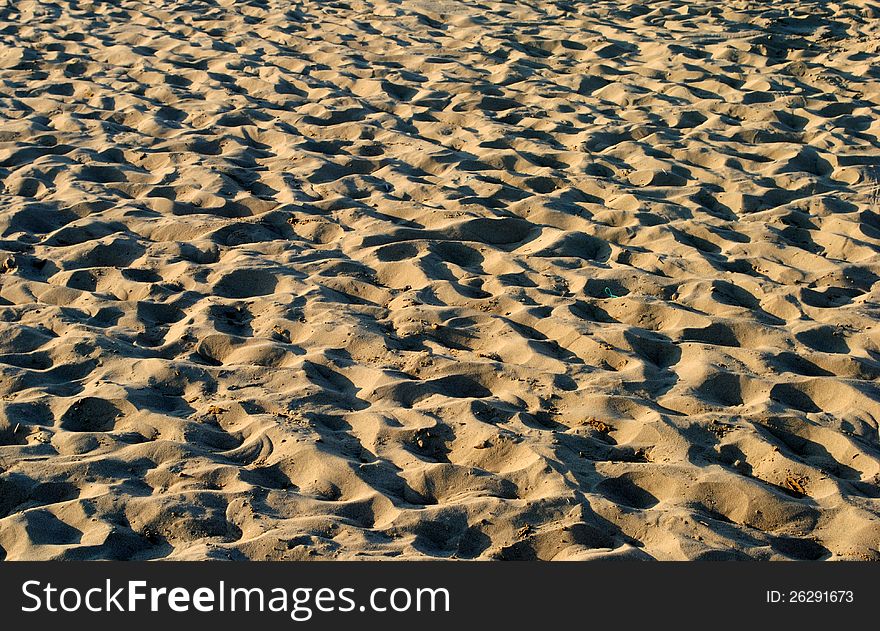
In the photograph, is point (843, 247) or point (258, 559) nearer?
point (258, 559)

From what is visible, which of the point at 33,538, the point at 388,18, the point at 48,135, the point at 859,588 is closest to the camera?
the point at 859,588

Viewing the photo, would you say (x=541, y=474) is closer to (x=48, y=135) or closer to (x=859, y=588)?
(x=859, y=588)

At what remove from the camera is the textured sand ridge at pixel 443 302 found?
3.15 metres

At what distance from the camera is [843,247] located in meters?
4.80

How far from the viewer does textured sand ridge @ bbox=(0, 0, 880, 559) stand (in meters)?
3.15

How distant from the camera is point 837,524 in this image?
3.07m

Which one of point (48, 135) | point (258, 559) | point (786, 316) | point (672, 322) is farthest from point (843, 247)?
point (48, 135)

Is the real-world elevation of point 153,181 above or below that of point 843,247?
below

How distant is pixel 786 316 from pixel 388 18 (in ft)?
18.4

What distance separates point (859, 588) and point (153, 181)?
170 inches

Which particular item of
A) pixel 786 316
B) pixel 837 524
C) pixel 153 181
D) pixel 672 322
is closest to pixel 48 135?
pixel 153 181

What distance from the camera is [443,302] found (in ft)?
14.4

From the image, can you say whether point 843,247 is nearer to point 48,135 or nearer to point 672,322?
point 672,322

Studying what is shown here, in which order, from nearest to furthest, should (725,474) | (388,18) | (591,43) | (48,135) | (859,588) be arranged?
(859,588)
(725,474)
(48,135)
(591,43)
(388,18)
